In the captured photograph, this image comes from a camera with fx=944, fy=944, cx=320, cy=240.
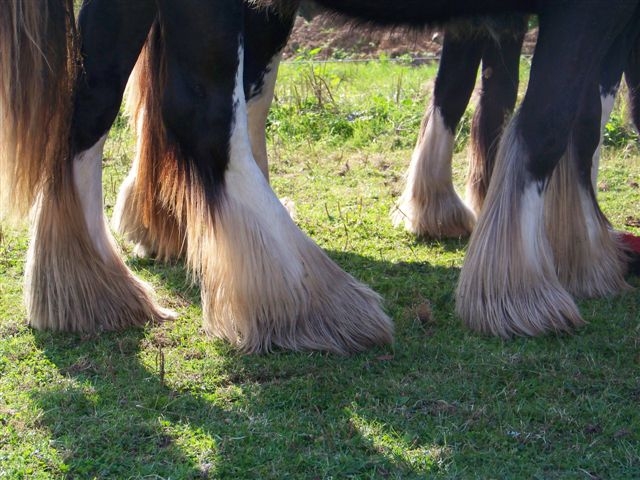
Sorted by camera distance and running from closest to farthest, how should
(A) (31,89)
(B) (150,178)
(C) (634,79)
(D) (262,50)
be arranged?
(A) (31,89) < (D) (262,50) < (B) (150,178) < (C) (634,79)

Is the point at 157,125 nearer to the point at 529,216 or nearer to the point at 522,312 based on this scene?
the point at 529,216

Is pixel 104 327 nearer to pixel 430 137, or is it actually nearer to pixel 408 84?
pixel 430 137

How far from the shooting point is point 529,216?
3.71 metres

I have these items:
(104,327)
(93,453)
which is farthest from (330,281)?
(93,453)

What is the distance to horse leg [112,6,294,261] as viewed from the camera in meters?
4.00

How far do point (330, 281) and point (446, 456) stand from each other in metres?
0.99

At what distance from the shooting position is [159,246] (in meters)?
4.47

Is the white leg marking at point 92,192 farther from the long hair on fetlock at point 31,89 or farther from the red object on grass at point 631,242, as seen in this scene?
the red object on grass at point 631,242

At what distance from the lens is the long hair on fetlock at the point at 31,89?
311 cm

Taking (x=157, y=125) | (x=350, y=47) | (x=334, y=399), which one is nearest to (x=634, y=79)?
(x=157, y=125)

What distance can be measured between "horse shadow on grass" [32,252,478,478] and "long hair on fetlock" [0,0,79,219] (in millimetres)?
666

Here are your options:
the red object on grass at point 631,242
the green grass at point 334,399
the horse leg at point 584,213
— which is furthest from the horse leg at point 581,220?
the red object on grass at point 631,242

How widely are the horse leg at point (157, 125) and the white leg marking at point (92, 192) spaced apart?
27 cm

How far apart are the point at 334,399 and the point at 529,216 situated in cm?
114
